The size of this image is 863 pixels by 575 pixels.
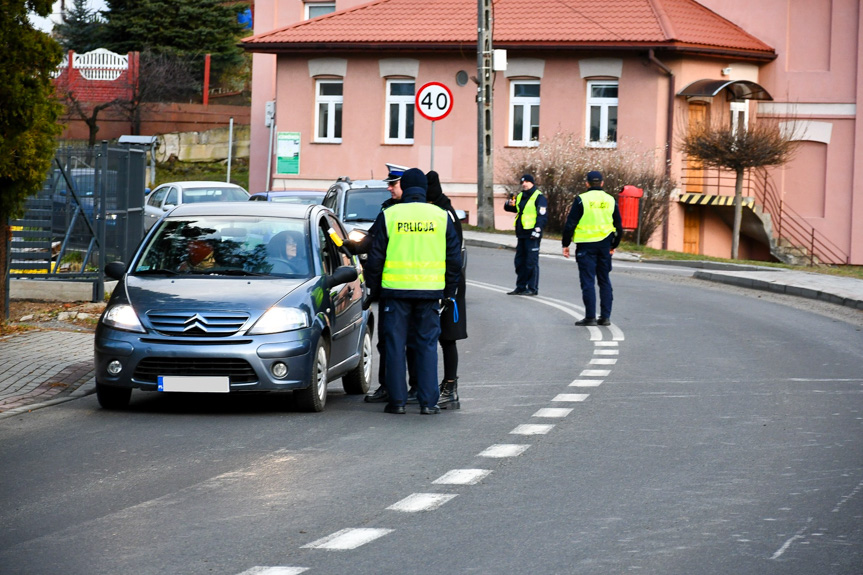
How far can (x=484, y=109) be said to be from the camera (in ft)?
113

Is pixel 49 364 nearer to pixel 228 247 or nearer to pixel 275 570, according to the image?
pixel 228 247

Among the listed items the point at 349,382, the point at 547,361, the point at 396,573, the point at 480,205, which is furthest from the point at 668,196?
the point at 396,573

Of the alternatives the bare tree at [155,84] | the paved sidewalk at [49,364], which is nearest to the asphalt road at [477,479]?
the paved sidewalk at [49,364]

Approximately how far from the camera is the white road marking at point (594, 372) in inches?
509

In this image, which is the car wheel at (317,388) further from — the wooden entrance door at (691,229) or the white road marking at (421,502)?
the wooden entrance door at (691,229)

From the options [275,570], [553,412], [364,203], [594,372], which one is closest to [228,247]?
[553,412]

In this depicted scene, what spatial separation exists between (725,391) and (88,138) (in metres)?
47.6

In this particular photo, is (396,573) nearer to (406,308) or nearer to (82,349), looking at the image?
(406,308)

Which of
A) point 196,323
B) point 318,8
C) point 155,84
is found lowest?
point 196,323

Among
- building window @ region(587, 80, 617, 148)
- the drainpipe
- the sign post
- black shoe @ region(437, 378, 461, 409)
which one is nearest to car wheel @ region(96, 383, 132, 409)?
black shoe @ region(437, 378, 461, 409)

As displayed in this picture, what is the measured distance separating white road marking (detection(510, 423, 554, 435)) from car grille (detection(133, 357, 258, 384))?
76.0 inches

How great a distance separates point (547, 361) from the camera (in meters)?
14.0

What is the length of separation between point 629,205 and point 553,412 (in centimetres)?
2305

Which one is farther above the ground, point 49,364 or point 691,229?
point 691,229
